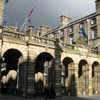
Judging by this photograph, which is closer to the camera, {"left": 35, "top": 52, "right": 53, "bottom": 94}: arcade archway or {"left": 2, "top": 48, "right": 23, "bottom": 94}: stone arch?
{"left": 2, "top": 48, "right": 23, "bottom": 94}: stone arch

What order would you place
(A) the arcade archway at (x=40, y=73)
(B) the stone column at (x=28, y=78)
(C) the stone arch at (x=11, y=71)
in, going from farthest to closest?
(A) the arcade archway at (x=40, y=73), (C) the stone arch at (x=11, y=71), (B) the stone column at (x=28, y=78)

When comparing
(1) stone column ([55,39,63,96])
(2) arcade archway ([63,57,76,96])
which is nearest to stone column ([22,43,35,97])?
(1) stone column ([55,39,63,96])

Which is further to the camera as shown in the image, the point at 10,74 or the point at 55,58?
the point at 10,74

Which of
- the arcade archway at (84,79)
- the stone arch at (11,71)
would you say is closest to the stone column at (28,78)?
the stone arch at (11,71)

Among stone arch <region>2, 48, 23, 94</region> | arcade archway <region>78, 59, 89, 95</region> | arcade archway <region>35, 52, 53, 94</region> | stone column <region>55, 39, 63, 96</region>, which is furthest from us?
arcade archway <region>78, 59, 89, 95</region>

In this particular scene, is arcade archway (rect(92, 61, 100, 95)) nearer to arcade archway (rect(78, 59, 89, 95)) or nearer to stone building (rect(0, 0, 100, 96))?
stone building (rect(0, 0, 100, 96))

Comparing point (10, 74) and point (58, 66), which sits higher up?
point (58, 66)

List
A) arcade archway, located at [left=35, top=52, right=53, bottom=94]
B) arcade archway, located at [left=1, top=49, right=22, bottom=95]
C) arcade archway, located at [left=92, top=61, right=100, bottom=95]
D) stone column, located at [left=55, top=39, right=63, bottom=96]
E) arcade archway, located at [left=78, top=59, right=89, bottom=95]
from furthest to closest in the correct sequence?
arcade archway, located at [left=92, top=61, right=100, bottom=95]
arcade archway, located at [left=78, top=59, right=89, bottom=95]
arcade archway, located at [left=35, top=52, right=53, bottom=94]
arcade archway, located at [left=1, top=49, right=22, bottom=95]
stone column, located at [left=55, top=39, right=63, bottom=96]

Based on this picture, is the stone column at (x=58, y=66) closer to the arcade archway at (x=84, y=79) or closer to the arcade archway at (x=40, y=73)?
the arcade archway at (x=40, y=73)

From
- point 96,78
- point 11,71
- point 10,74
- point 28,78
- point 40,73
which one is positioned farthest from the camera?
point 96,78

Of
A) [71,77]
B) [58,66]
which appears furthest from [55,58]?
[71,77]

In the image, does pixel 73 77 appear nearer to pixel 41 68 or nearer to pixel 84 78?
pixel 84 78

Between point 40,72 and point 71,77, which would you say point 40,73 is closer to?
point 40,72

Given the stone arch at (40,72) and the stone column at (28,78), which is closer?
the stone column at (28,78)
